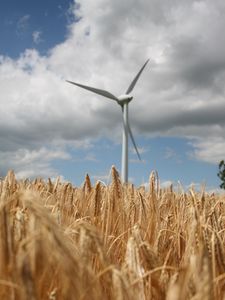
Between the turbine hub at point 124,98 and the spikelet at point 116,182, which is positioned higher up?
the turbine hub at point 124,98

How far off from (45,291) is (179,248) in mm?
890

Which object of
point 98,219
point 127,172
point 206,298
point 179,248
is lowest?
point 206,298

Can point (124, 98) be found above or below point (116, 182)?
above

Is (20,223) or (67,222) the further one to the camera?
(67,222)

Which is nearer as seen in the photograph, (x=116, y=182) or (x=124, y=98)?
(x=116, y=182)

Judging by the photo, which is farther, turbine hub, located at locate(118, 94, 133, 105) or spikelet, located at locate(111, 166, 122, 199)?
turbine hub, located at locate(118, 94, 133, 105)

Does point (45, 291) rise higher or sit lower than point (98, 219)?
lower

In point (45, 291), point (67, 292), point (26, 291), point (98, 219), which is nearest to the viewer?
point (26, 291)

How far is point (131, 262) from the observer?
1.25m

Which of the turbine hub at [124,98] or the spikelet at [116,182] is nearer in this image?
the spikelet at [116,182]

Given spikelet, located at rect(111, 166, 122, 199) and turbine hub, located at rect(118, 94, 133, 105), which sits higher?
turbine hub, located at rect(118, 94, 133, 105)

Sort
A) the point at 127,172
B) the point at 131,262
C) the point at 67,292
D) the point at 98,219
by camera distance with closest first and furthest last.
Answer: the point at 67,292 < the point at 131,262 < the point at 98,219 < the point at 127,172

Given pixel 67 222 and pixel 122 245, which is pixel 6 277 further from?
pixel 67 222

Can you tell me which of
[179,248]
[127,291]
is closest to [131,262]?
[127,291]
